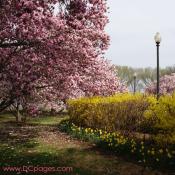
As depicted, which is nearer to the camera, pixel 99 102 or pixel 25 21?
pixel 25 21

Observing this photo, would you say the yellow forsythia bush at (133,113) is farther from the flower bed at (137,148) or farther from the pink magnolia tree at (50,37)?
the pink magnolia tree at (50,37)

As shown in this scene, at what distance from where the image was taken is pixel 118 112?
15773mm

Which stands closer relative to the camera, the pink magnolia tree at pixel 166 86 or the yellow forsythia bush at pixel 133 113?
the yellow forsythia bush at pixel 133 113

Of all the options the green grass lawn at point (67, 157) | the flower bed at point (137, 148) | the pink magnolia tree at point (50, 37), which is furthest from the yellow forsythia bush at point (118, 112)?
the pink magnolia tree at point (50, 37)

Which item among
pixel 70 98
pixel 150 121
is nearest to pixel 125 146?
pixel 150 121

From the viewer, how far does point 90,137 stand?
17031mm

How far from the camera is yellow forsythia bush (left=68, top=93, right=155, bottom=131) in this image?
1510cm

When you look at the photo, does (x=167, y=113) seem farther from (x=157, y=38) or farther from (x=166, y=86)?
(x=166, y=86)

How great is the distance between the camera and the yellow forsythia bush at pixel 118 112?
15.1 metres

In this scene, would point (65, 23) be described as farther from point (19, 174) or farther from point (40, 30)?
point (19, 174)

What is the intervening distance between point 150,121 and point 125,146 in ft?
4.78

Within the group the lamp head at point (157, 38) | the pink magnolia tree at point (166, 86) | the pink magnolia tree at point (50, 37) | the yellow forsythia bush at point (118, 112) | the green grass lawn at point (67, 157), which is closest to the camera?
the pink magnolia tree at point (50, 37)

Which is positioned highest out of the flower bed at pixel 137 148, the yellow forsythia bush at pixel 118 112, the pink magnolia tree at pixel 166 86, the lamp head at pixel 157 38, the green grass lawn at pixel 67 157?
the lamp head at pixel 157 38

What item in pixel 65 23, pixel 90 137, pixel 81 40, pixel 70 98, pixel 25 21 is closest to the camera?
pixel 25 21
